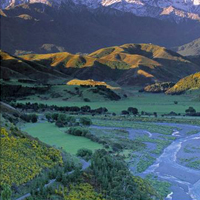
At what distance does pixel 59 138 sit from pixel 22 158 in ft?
110

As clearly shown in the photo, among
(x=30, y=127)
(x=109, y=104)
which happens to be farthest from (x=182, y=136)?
(x=109, y=104)

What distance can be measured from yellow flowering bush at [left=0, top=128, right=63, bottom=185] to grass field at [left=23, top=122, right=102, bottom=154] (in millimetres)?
12307

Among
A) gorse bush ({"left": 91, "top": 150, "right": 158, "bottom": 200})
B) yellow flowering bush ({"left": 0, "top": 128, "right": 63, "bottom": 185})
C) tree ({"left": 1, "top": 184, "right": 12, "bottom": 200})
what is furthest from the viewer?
yellow flowering bush ({"left": 0, "top": 128, "right": 63, "bottom": 185})

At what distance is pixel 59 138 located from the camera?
87.1 meters

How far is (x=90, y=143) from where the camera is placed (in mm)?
82250

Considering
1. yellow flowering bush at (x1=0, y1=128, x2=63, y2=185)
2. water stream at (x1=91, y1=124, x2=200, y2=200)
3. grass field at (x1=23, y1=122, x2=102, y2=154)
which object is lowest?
water stream at (x1=91, y1=124, x2=200, y2=200)

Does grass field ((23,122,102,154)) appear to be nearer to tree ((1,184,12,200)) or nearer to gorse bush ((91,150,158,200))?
gorse bush ((91,150,158,200))

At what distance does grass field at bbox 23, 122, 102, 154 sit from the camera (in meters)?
77.2

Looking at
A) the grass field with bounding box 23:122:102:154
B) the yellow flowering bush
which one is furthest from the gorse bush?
the grass field with bounding box 23:122:102:154

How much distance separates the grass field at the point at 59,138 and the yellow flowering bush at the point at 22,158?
1231 centimetres

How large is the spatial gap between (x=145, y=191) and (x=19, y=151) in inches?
710

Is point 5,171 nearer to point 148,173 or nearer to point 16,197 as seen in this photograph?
point 16,197

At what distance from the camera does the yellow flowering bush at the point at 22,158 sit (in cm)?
4831

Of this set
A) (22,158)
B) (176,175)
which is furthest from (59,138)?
(22,158)
